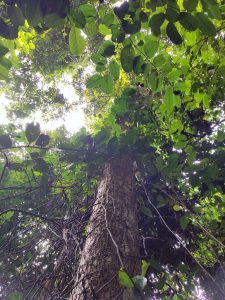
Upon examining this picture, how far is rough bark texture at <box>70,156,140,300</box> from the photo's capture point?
1.58 m

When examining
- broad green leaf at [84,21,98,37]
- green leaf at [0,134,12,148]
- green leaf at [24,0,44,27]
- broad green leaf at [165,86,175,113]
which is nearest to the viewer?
green leaf at [24,0,44,27]

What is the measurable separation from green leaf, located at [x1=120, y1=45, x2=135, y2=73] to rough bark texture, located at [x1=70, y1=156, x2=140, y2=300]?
38.2 inches

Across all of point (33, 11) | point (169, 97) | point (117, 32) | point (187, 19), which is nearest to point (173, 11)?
point (187, 19)

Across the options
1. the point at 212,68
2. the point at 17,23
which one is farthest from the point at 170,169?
the point at 17,23

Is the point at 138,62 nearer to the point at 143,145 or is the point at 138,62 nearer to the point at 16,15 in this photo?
the point at 16,15

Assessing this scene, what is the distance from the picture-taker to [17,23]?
124cm

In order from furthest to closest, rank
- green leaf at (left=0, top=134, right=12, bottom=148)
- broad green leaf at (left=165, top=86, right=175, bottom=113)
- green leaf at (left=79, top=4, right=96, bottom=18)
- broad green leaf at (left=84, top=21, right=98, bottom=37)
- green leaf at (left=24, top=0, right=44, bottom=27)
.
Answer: broad green leaf at (left=165, top=86, right=175, bottom=113) < green leaf at (left=0, top=134, right=12, bottom=148) < broad green leaf at (left=84, top=21, right=98, bottom=37) < green leaf at (left=79, top=4, right=96, bottom=18) < green leaf at (left=24, top=0, right=44, bottom=27)

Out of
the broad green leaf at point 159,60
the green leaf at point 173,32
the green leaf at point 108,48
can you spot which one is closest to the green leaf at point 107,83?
the green leaf at point 108,48

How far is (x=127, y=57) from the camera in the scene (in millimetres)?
1456

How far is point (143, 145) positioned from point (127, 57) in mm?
1612

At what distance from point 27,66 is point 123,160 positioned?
577cm

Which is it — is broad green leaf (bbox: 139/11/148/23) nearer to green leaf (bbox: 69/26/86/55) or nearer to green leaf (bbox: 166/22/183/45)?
green leaf (bbox: 166/22/183/45)

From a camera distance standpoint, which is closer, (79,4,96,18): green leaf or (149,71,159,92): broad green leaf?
(79,4,96,18): green leaf

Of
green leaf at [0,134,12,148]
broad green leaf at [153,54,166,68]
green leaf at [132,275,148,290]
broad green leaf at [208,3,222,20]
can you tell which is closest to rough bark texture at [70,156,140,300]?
green leaf at [132,275,148,290]
